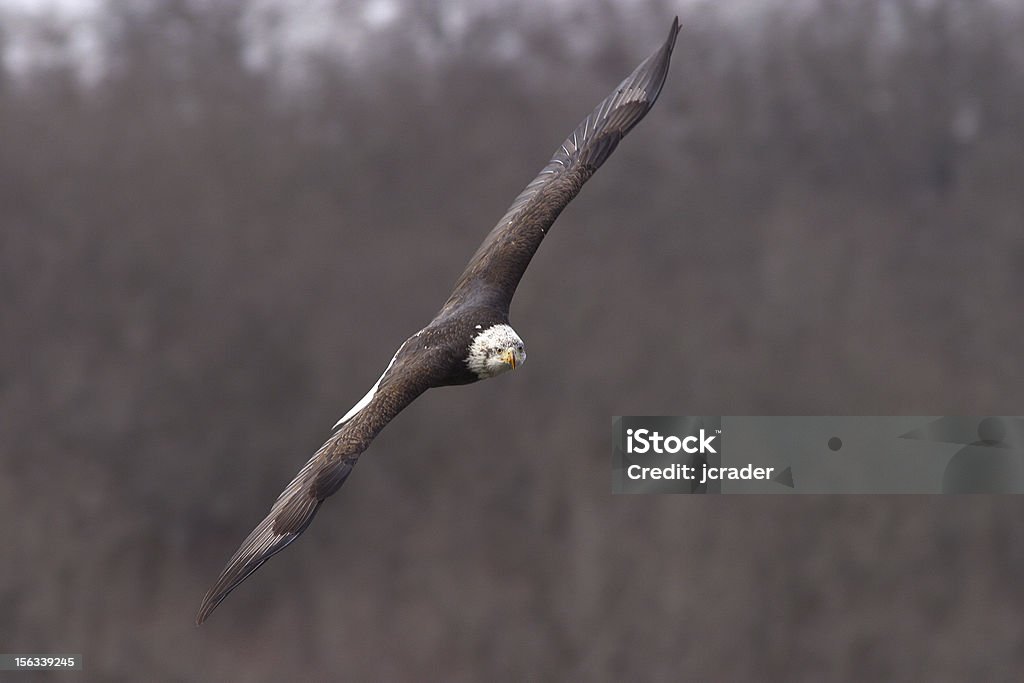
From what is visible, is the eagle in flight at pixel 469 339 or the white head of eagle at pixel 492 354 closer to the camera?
the eagle in flight at pixel 469 339

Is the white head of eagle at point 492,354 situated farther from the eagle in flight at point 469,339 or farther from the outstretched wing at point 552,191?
the outstretched wing at point 552,191

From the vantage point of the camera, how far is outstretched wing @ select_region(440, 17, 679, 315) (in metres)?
13.8

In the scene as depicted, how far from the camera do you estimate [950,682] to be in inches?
1235

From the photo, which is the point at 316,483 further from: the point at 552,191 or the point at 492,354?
the point at 552,191

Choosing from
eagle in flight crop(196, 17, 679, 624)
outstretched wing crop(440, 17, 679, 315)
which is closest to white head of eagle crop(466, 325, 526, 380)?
eagle in flight crop(196, 17, 679, 624)

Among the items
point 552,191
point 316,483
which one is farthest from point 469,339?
point 552,191

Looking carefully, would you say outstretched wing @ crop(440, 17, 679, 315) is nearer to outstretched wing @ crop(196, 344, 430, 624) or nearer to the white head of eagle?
the white head of eagle

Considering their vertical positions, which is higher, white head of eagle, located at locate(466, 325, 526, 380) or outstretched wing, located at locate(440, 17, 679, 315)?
outstretched wing, located at locate(440, 17, 679, 315)

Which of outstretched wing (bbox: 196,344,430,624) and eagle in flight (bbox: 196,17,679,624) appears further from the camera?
eagle in flight (bbox: 196,17,679,624)

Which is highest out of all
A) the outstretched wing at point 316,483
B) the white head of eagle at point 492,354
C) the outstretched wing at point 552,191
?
the outstretched wing at point 552,191

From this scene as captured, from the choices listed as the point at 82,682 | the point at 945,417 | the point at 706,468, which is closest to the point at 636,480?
the point at 706,468

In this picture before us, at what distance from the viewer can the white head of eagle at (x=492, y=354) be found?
41.7 feet

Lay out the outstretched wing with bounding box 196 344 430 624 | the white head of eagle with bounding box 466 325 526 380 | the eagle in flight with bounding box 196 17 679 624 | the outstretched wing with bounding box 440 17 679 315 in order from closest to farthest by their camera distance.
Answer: the outstretched wing with bounding box 196 344 430 624 → the eagle in flight with bounding box 196 17 679 624 → the white head of eagle with bounding box 466 325 526 380 → the outstretched wing with bounding box 440 17 679 315

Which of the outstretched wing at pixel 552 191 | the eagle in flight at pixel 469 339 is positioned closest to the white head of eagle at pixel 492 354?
the eagle in flight at pixel 469 339
